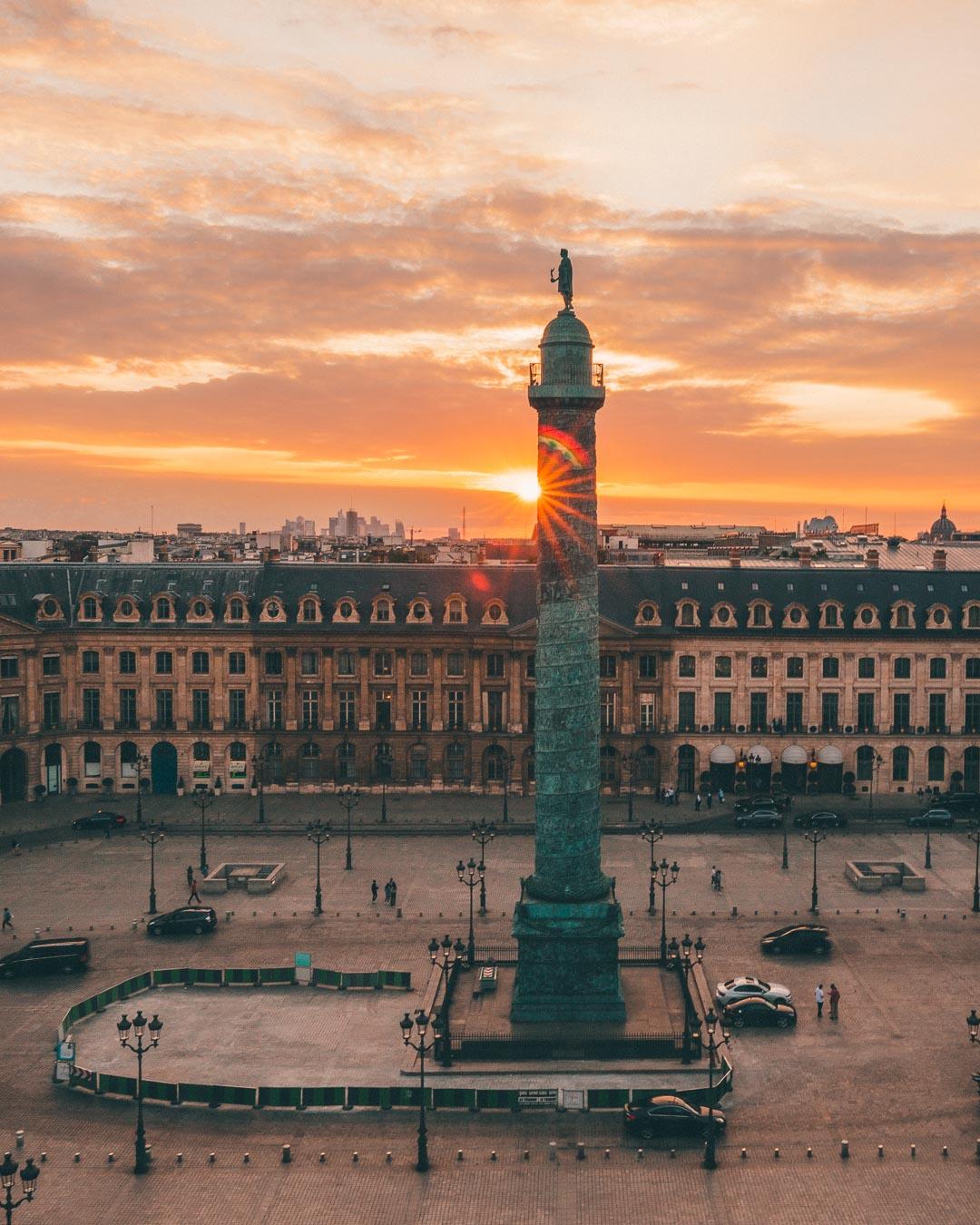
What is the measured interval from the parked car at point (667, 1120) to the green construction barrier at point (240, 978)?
61.9 ft

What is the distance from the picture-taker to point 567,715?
150 ft

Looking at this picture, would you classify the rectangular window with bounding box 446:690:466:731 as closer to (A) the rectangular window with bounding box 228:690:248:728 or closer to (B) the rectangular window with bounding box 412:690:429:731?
(B) the rectangular window with bounding box 412:690:429:731

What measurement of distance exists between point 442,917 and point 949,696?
45926mm

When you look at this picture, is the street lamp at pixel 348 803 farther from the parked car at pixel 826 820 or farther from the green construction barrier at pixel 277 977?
the parked car at pixel 826 820

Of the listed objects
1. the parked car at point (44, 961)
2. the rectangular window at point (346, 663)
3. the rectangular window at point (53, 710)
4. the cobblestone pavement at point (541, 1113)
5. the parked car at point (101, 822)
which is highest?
the rectangular window at point (346, 663)

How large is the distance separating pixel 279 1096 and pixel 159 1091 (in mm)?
4216

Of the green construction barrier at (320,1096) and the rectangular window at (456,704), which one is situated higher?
the rectangular window at (456,704)

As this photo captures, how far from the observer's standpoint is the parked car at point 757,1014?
47656 mm

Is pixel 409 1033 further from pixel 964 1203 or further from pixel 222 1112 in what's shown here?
pixel 964 1203

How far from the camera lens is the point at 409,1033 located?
142ft

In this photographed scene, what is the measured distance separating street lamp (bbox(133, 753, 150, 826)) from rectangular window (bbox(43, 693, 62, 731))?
6.41 m

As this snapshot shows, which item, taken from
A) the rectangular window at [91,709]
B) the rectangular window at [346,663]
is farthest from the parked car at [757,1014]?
the rectangular window at [91,709]

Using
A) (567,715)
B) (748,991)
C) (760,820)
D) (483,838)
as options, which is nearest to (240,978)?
(483,838)

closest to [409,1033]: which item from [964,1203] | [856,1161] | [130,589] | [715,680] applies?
[856,1161]
